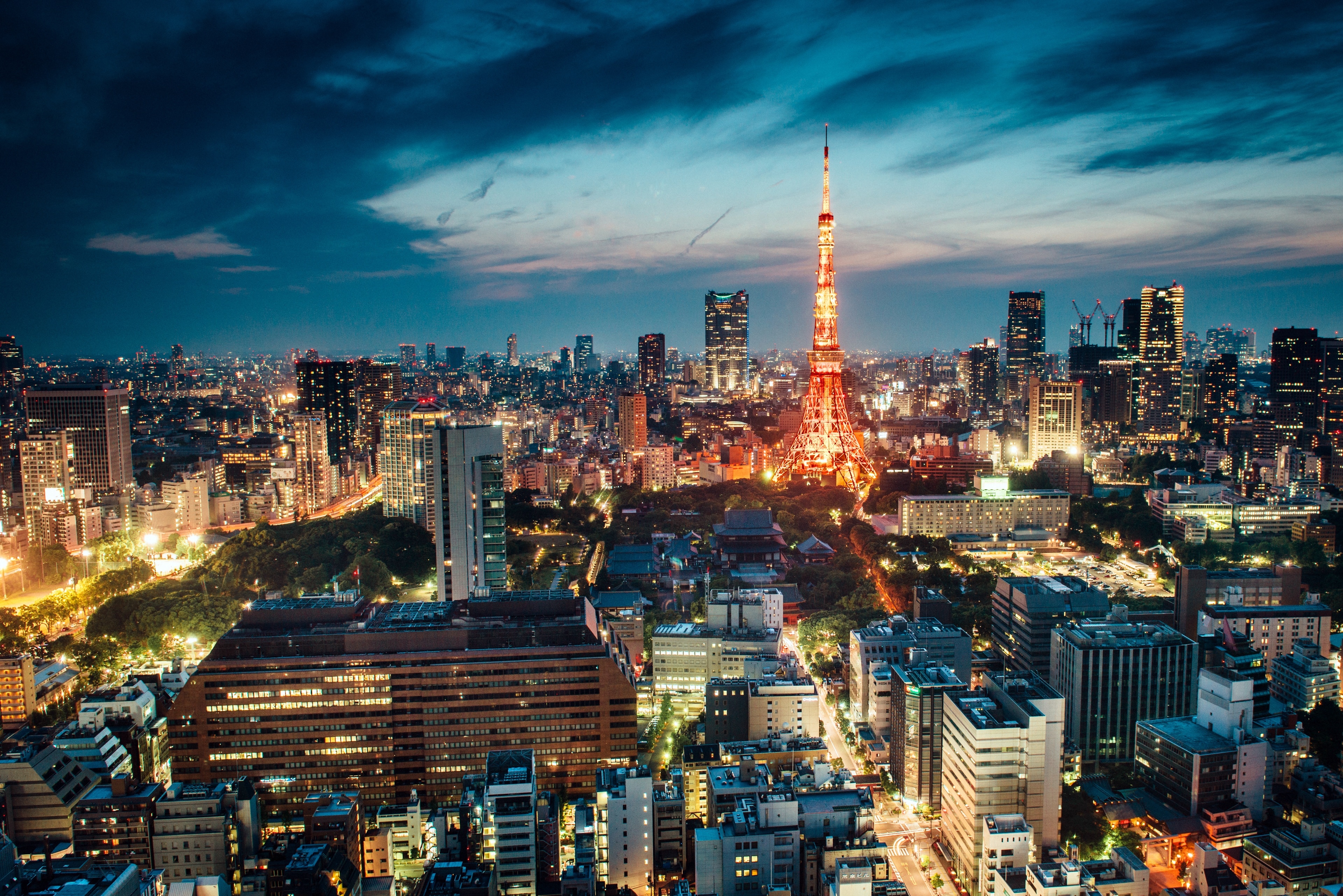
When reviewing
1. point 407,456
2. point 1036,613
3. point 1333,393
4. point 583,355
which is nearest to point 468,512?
point 1036,613

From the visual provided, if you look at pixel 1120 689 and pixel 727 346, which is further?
pixel 727 346

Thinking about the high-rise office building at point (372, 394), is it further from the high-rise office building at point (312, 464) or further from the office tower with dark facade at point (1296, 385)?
the office tower with dark facade at point (1296, 385)

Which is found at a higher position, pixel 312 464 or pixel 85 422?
pixel 85 422

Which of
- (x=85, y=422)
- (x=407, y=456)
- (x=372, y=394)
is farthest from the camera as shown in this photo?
(x=372, y=394)

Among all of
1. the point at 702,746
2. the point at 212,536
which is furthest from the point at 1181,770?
the point at 212,536

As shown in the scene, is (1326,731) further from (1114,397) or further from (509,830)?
(1114,397)

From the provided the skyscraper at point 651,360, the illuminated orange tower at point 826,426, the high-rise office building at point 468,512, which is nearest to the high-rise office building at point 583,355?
the skyscraper at point 651,360

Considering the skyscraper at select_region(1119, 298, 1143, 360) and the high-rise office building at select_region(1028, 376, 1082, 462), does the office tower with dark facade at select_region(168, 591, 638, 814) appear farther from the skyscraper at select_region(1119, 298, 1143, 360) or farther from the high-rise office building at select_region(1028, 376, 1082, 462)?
the skyscraper at select_region(1119, 298, 1143, 360)
